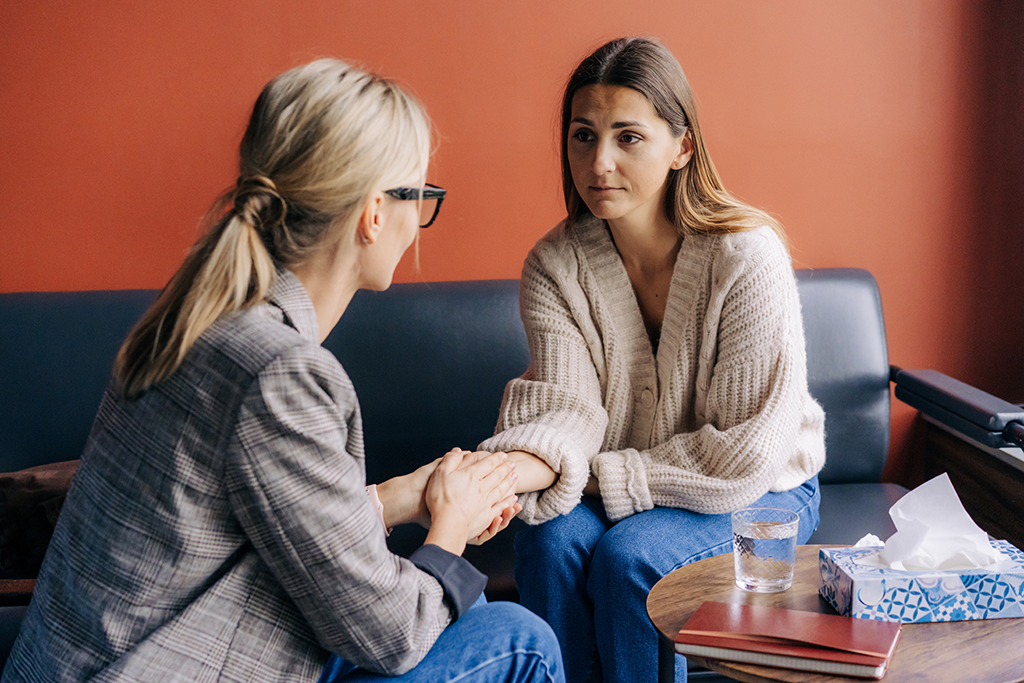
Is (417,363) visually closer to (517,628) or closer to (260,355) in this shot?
(517,628)

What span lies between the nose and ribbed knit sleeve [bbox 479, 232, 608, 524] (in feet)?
0.78

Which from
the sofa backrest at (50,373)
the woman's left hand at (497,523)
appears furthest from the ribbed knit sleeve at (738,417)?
the sofa backrest at (50,373)

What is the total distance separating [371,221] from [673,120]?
0.82m

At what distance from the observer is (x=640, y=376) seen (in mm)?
1793

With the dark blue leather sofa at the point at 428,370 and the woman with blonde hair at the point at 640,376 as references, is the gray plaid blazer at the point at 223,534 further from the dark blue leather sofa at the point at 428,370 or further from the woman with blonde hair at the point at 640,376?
the dark blue leather sofa at the point at 428,370

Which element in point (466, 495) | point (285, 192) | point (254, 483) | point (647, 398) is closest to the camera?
point (254, 483)

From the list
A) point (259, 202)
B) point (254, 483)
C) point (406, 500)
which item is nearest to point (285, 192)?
point (259, 202)

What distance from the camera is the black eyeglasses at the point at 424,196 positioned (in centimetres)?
105

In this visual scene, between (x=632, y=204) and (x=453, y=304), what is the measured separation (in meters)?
0.60

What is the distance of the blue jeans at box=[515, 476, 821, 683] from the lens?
143cm

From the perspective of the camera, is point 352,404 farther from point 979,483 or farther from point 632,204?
point 979,483

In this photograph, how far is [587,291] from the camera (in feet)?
5.88

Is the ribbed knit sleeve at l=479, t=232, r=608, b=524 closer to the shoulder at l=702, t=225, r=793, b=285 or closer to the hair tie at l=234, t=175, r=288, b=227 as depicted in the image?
the shoulder at l=702, t=225, r=793, b=285

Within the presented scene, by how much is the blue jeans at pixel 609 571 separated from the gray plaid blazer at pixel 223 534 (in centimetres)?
63
